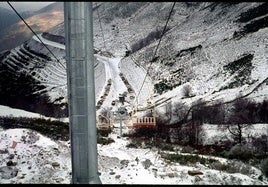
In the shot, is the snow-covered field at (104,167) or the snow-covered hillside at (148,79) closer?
the snow-covered field at (104,167)

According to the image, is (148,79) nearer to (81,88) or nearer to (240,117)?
(240,117)

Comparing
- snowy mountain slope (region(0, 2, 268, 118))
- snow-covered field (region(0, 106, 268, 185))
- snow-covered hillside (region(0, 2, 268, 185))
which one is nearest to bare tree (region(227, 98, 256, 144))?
snow-covered hillside (region(0, 2, 268, 185))

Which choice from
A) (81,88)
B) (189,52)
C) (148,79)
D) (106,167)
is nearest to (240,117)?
(106,167)

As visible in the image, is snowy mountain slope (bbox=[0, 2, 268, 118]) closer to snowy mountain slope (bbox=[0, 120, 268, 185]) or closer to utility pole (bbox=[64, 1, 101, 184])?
snowy mountain slope (bbox=[0, 120, 268, 185])

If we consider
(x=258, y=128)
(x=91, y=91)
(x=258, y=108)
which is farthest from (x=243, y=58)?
(x=91, y=91)

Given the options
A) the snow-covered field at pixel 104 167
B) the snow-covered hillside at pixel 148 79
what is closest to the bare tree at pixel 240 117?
the snow-covered hillside at pixel 148 79

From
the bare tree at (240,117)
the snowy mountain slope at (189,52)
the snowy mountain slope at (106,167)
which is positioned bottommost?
the snowy mountain slope at (106,167)

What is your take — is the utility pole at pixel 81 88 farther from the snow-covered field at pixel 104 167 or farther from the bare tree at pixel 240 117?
the bare tree at pixel 240 117

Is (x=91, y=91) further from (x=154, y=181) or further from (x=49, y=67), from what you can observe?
(x=49, y=67)

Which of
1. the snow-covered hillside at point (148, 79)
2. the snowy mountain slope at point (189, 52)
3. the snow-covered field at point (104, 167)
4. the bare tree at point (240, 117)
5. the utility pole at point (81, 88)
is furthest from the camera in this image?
the snowy mountain slope at point (189, 52)
